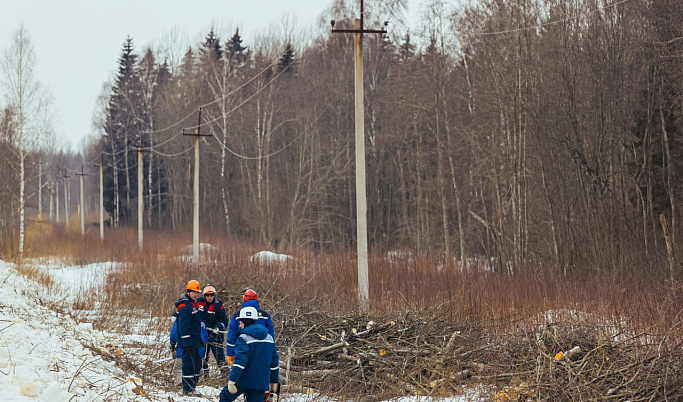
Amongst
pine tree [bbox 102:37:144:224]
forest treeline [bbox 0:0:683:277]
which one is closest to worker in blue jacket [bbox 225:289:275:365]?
forest treeline [bbox 0:0:683:277]

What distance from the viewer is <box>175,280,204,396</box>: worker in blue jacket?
10156mm

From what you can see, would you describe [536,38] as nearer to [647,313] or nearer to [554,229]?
[554,229]

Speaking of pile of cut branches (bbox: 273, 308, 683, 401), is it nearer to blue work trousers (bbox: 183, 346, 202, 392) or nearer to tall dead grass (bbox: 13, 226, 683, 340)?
tall dead grass (bbox: 13, 226, 683, 340)

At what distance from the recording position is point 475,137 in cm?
2808

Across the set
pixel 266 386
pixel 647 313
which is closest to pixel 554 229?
pixel 647 313

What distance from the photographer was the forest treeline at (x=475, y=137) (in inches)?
753

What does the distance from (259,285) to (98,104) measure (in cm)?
6115

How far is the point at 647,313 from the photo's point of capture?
1134 cm

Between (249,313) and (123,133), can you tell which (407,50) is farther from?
(123,133)

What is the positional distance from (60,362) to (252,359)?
350cm

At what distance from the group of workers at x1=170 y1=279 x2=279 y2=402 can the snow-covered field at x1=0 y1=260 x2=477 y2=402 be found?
0.59 m

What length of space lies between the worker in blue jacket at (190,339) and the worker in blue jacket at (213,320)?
22.2 inches

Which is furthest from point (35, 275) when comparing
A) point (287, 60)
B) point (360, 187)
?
point (287, 60)

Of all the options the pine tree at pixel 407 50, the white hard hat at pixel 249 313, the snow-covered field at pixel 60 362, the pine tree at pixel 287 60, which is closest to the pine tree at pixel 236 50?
the pine tree at pixel 287 60
